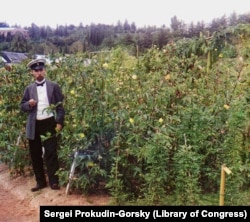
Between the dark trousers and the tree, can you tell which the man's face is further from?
the tree

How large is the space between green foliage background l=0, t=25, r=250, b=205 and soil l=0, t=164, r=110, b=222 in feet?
0.52

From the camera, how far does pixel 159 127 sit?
467 centimetres

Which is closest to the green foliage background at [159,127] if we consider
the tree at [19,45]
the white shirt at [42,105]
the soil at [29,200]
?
the soil at [29,200]

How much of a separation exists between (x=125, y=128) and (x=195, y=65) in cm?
154

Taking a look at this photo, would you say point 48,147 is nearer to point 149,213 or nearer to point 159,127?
point 159,127

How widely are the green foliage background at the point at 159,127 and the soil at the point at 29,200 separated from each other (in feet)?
0.52

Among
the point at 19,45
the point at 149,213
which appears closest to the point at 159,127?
the point at 149,213

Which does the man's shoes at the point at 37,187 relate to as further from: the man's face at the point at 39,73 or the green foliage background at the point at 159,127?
the man's face at the point at 39,73

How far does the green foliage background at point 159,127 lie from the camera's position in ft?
14.6

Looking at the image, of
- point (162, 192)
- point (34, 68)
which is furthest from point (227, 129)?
point (34, 68)

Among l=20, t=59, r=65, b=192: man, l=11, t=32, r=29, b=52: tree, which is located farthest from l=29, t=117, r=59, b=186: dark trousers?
l=11, t=32, r=29, b=52: tree

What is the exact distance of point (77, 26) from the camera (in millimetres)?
97062

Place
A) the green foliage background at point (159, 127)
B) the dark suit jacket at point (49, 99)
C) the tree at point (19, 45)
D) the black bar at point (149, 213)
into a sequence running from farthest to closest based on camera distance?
the tree at point (19, 45) < the dark suit jacket at point (49, 99) < the green foliage background at point (159, 127) < the black bar at point (149, 213)

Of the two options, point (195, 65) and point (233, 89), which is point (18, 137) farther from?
point (233, 89)
